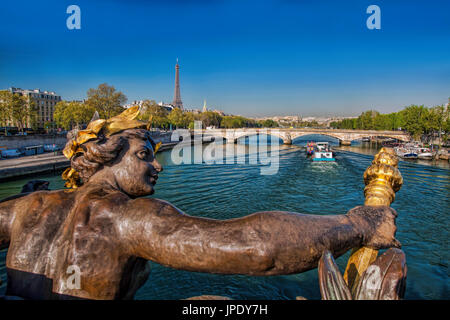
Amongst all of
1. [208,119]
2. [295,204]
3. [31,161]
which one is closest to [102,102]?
[31,161]

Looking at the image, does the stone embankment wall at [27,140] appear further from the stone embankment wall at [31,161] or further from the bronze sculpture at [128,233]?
the bronze sculpture at [128,233]

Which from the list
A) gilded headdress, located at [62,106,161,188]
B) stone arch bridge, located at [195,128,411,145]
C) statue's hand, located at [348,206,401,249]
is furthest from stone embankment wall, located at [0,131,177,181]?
stone arch bridge, located at [195,128,411,145]

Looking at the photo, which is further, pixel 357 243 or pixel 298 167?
pixel 298 167

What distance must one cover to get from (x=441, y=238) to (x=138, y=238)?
42.1ft

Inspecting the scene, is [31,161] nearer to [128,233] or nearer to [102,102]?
[102,102]

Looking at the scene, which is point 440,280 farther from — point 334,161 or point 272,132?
point 272,132

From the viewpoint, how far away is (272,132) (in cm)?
5816

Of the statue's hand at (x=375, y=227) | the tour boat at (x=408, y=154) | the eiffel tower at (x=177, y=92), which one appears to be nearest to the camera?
the statue's hand at (x=375, y=227)

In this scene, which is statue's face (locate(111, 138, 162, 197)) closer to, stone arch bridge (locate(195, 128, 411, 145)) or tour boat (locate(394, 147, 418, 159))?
tour boat (locate(394, 147, 418, 159))

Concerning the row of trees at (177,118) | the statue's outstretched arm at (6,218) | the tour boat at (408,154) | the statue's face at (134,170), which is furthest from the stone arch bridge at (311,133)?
the statue's outstretched arm at (6,218)

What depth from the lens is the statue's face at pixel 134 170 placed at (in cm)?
126

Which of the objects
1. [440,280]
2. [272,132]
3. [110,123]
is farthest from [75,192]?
[272,132]

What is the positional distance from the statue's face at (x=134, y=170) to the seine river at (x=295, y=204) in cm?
405

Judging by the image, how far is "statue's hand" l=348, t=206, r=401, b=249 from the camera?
3.29 feet
